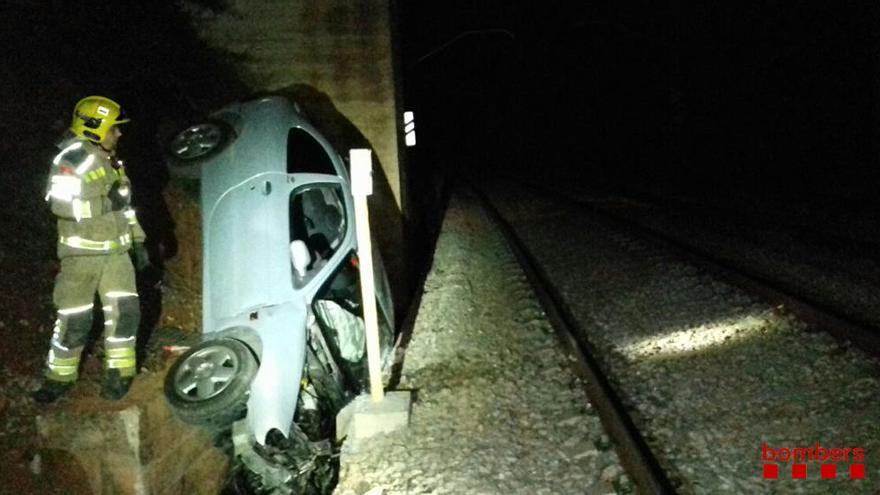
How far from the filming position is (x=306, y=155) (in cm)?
641

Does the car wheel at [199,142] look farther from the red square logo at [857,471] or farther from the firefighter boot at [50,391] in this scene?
the red square logo at [857,471]

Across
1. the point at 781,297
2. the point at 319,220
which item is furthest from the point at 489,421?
the point at 781,297

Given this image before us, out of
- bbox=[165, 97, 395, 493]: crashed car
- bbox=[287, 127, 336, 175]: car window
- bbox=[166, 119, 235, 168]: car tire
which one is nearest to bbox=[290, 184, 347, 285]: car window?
bbox=[165, 97, 395, 493]: crashed car

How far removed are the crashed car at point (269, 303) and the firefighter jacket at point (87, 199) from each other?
619 millimetres

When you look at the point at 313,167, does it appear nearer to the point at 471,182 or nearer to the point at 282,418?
the point at 282,418

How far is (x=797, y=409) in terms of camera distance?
4836 mm

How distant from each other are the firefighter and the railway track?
3.55 meters

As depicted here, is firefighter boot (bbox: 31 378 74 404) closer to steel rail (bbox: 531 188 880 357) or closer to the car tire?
the car tire

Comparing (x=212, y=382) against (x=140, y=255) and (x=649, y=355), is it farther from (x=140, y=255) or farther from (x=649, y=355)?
(x=649, y=355)

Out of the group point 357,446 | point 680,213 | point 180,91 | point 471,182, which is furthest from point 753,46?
point 357,446

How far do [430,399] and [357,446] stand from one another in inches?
32.7

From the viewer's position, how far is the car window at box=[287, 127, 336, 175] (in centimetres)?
602

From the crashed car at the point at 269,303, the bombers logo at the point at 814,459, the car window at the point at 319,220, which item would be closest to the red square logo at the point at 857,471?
the bombers logo at the point at 814,459

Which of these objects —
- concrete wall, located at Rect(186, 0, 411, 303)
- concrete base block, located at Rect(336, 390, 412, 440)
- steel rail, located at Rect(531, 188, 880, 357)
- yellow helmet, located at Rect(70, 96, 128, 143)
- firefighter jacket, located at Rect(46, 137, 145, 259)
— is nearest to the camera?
firefighter jacket, located at Rect(46, 137, 145, 259)
